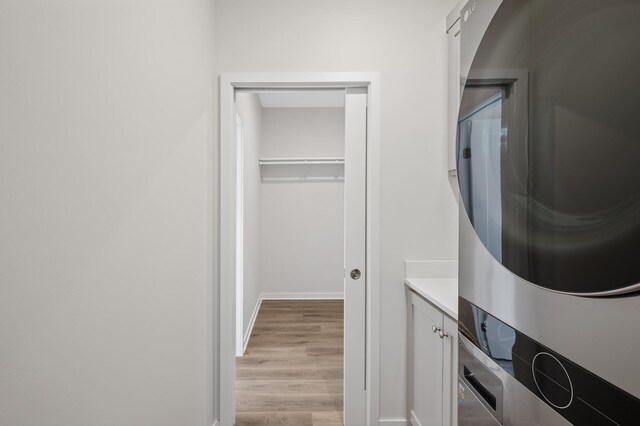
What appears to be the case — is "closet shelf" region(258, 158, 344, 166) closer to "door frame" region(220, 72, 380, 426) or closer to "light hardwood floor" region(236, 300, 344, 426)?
"light hardwood floor" region(236, 300, 344, 426)

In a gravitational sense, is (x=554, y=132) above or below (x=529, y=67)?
below

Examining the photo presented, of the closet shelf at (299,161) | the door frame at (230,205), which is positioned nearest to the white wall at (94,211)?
the door frame at (230,205)

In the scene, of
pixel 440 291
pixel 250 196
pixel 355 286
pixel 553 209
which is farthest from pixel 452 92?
pixel 250 196

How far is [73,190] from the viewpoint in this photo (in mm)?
752

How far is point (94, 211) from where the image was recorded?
2.71 ft

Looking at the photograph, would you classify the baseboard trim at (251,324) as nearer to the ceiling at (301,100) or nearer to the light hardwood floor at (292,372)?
the light hardwood floor at (292,372)

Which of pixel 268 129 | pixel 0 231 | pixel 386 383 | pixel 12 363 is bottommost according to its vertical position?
pixel 386 383

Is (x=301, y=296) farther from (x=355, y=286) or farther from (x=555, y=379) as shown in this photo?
(x=555, y=379)

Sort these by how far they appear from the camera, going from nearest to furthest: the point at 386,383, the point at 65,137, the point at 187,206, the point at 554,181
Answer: the point at 554,181, the point at 65,137, the point at 187,206, the point at 386,383

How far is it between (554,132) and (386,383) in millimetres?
1735

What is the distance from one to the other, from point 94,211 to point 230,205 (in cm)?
113

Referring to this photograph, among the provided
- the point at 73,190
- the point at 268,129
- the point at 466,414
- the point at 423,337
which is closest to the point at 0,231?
the point at 73,190

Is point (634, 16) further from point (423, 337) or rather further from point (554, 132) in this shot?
point (423, 337)

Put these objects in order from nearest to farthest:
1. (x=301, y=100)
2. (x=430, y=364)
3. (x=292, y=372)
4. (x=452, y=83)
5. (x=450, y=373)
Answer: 1. (x=450, y=373)
2. (x=430, y=364)
3. (x=452, y=83)
4. (x=292, y=372)
5. (x=301, y=100)
